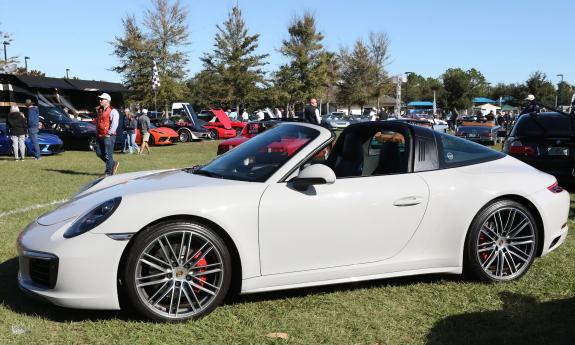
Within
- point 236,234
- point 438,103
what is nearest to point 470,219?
point 236,234

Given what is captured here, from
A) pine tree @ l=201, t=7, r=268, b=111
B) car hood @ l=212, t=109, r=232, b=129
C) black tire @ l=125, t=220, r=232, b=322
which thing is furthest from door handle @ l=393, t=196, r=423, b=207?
pine tree @ l=201, t=7, r=268, b=111

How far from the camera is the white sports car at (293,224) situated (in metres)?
3.27

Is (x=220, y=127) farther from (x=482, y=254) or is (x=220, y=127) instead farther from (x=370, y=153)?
(x=482, y=254)

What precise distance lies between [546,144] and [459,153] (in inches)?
202

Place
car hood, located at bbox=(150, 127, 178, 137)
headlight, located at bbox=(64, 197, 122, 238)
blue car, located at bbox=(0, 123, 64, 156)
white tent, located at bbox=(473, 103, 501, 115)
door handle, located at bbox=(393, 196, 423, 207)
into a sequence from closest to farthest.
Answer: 1. headlight, located at bbox=(64, 197, 122, 238)
2. door handle, located at bbox=(393, 196, 423, 207)
3. blue car, located at bbox=(0, 123, 64, 156)
4. car hood, located at bbox=(150, 127, 178, 137)
5. white tent, located at bbox=(473, 103, 501, 115)

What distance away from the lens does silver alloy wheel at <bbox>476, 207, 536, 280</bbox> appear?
4.08m

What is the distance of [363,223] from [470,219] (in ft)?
2.98

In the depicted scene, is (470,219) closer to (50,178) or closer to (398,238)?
(398,238)

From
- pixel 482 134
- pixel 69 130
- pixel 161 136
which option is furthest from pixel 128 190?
pixel 482 134

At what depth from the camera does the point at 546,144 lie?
336 inches

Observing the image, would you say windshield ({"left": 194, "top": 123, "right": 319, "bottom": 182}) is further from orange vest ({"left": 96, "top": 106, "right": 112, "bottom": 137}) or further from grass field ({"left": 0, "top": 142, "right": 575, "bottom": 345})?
orange vest ({"left": 96, "top": 106, "right": 112, "bottom": 137})

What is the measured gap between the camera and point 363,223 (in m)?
3.67

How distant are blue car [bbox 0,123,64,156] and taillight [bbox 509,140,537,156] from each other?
13.5 m

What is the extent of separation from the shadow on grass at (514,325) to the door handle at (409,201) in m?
0.83
